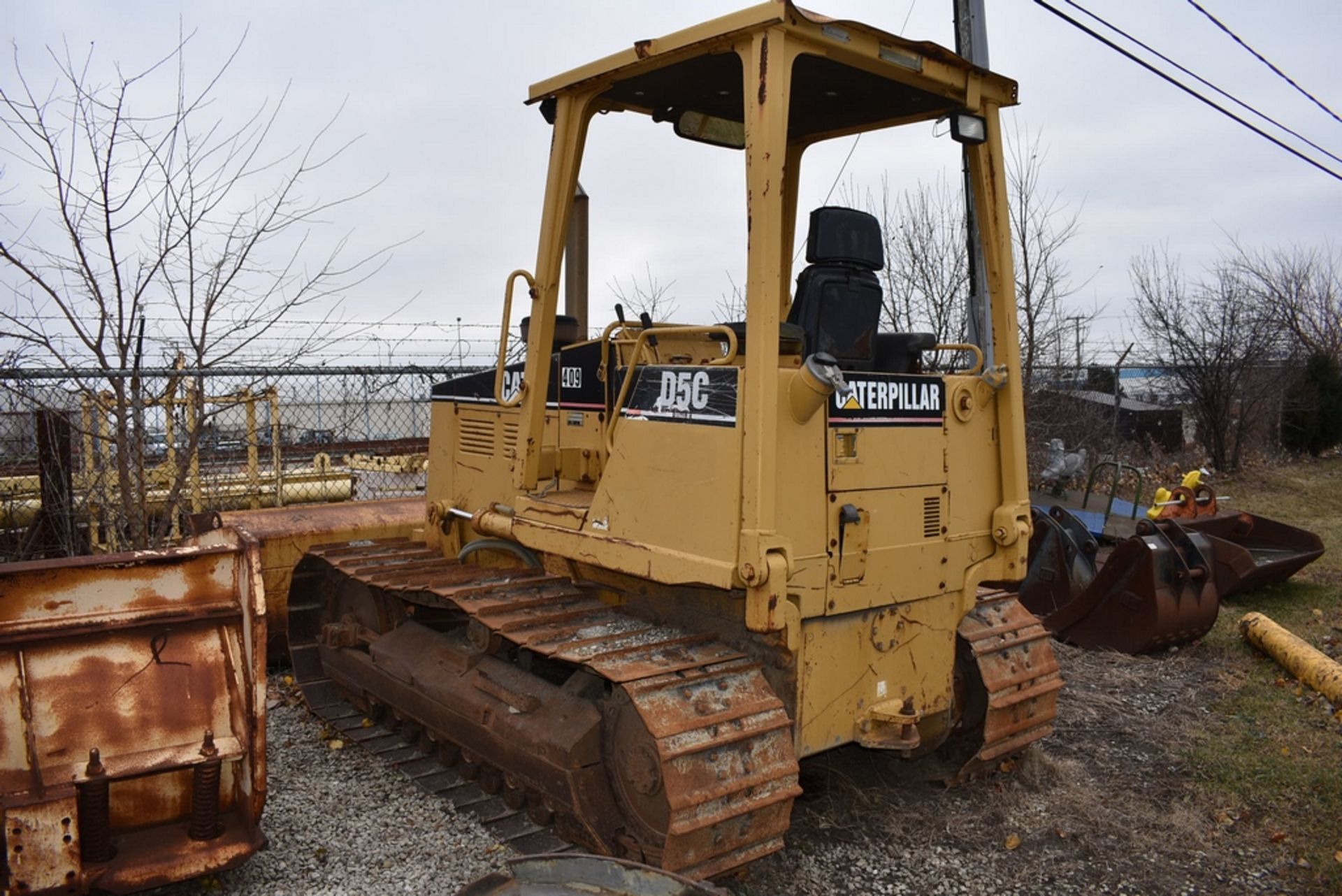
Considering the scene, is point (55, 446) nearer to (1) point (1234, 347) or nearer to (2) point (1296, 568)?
(2) point (1296, 568)

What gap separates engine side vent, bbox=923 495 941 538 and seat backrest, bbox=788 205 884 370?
2.20 ft

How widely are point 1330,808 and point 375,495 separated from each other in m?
8.30

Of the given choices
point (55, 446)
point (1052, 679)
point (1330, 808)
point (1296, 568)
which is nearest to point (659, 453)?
point (1052, 679)

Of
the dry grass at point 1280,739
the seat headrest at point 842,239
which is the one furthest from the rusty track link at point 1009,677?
the seat headrest at point 842,239

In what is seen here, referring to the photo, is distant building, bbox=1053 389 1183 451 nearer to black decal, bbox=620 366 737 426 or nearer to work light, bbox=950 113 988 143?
work light, bbox=950 113 988 143

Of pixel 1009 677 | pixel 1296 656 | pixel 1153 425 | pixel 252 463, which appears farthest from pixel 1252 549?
pixel 1153 425

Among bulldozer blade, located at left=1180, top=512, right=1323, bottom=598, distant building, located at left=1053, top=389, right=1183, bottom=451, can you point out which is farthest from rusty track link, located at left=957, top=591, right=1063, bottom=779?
distant building, located at left=1053, top=389, right=1183, bottom=451

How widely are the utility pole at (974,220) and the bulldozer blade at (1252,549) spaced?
7.45 ft

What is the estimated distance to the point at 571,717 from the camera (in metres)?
4.31

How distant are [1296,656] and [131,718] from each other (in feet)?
21.4

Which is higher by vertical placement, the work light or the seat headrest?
the work light

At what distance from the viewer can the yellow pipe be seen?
628cm

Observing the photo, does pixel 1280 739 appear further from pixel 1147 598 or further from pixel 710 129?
pixel 710 129

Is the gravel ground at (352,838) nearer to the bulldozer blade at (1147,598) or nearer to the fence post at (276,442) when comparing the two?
the fence post at (276,442)
